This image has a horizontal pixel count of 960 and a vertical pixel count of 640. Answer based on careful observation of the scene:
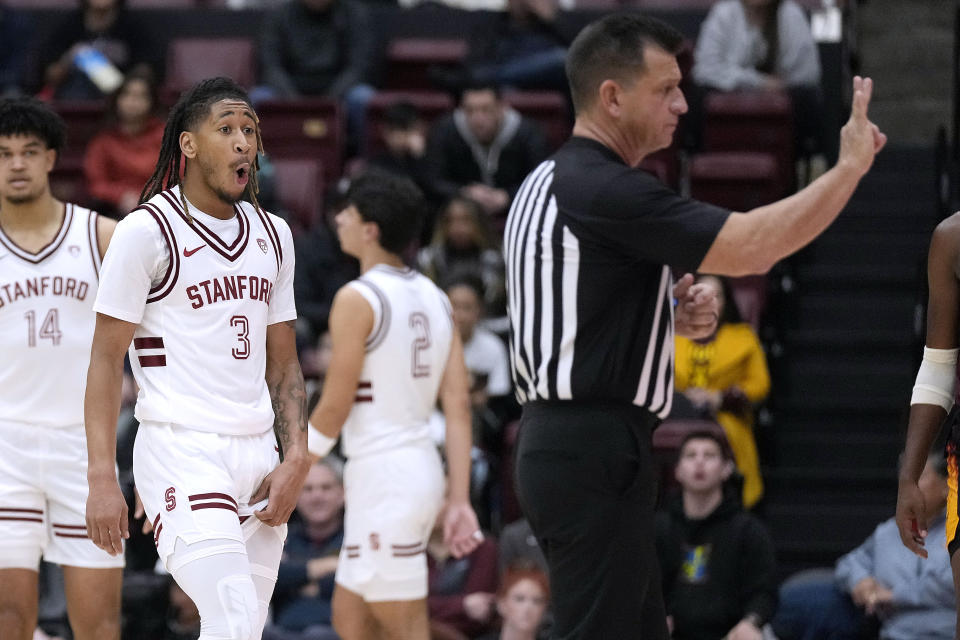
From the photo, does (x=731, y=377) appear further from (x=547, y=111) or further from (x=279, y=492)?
(x=279, y=492)

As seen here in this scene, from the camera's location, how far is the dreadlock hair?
448cm

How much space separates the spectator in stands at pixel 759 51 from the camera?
10.8m

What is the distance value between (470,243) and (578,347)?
17.8 ft

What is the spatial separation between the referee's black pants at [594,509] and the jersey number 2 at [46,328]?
1999 millimetres

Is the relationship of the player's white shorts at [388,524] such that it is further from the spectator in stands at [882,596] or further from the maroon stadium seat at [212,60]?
the maroon stadium seat at [212,60]

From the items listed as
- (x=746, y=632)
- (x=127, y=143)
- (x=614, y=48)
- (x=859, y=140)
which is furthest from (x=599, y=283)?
(x=127, y=143)

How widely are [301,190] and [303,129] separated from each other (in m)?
0.57

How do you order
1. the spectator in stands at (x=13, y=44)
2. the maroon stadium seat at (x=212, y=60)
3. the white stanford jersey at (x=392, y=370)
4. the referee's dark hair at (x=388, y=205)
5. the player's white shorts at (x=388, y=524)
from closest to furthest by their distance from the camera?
the player's white shorts at (x=388, y=524) < the white stanford jersey at (x=392, y=370) < the referee's dark hair at (x=388, y=205) < the maroon stadium seat at (x=212, y=60) < the spectator in stands at (x=13, y=44)

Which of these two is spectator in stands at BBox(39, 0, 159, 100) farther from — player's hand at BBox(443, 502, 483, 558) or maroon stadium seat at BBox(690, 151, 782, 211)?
player's hand at BBox(443, 502, 483, 558)

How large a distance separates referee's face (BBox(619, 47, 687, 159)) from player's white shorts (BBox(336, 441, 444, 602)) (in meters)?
2.18

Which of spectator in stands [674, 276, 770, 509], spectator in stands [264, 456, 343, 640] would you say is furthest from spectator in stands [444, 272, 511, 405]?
spectator in stands [264, 456, 343, 640]

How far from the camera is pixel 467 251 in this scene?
9.57 m

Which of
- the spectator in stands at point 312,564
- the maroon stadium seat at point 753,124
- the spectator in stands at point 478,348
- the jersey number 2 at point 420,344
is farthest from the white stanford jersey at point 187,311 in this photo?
the maroon stadium seat at point 753,124

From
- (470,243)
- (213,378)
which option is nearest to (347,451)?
(213,378)
